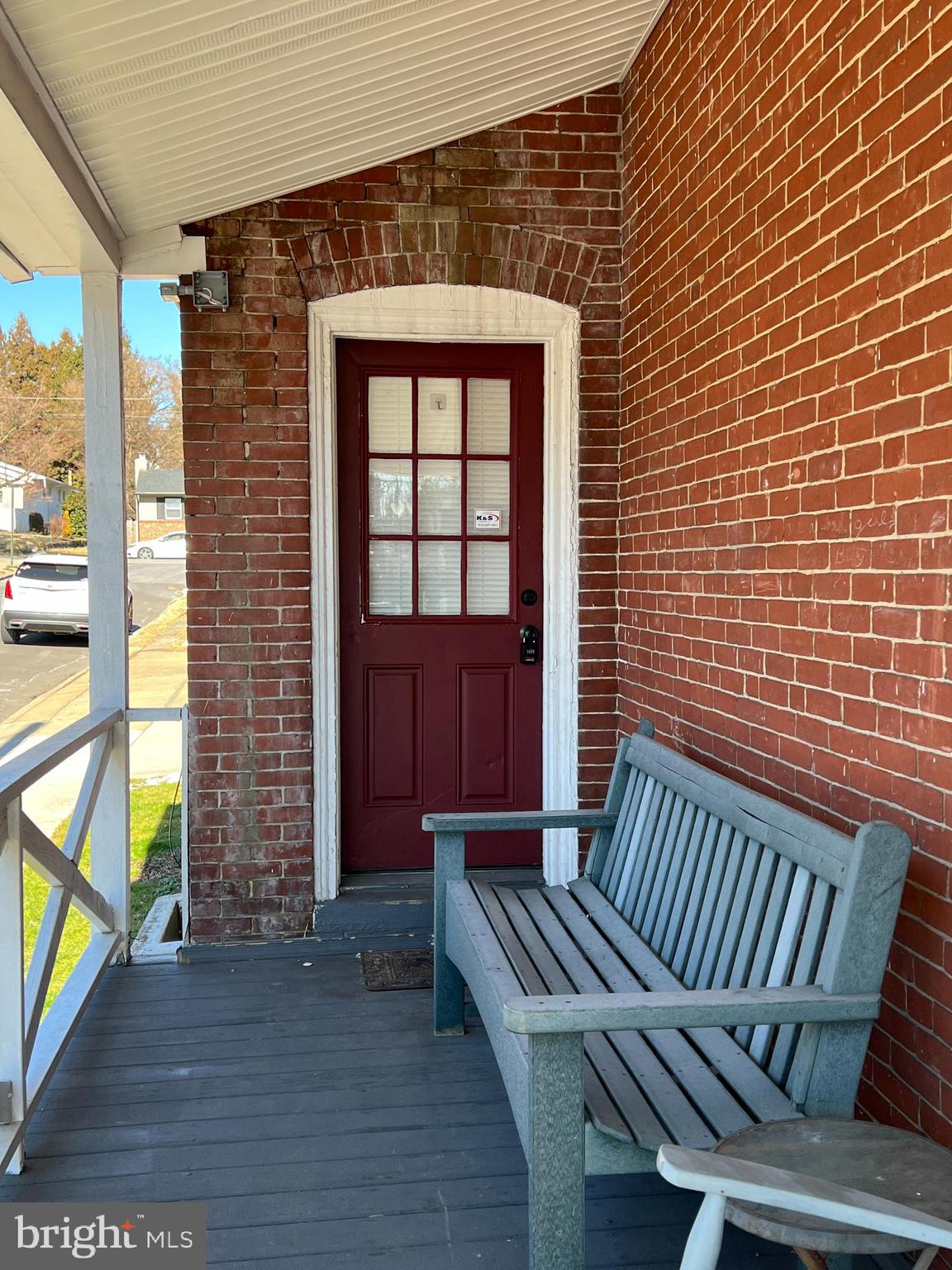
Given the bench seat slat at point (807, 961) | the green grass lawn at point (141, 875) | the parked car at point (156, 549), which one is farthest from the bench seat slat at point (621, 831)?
the parked car at point (156, 549)

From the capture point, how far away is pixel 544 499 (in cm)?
447

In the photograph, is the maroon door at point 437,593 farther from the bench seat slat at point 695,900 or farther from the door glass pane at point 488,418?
the bench seat slat at point 695,900

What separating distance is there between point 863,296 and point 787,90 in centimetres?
77

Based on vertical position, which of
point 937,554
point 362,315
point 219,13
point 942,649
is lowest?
point 942,649

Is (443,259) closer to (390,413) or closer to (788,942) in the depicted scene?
(390,413)

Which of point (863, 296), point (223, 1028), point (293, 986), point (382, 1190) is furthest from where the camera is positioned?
point (293, 986)

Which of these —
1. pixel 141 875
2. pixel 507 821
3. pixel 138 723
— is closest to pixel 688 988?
pixel 507 821

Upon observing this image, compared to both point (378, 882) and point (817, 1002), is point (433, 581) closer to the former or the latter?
point (378, 882)

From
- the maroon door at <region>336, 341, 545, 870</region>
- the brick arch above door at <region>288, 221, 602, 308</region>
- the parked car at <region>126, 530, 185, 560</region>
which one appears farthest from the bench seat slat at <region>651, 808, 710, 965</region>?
the parked car at <region>126, 530, 185, 560</region>

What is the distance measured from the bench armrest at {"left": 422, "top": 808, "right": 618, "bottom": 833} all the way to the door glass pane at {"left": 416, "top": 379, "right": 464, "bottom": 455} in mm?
1814

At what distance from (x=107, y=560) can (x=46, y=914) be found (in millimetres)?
1318

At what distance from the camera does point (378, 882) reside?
4391 millimetres

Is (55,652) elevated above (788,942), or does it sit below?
below

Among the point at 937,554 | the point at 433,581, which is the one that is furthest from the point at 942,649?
the point at 433,581
